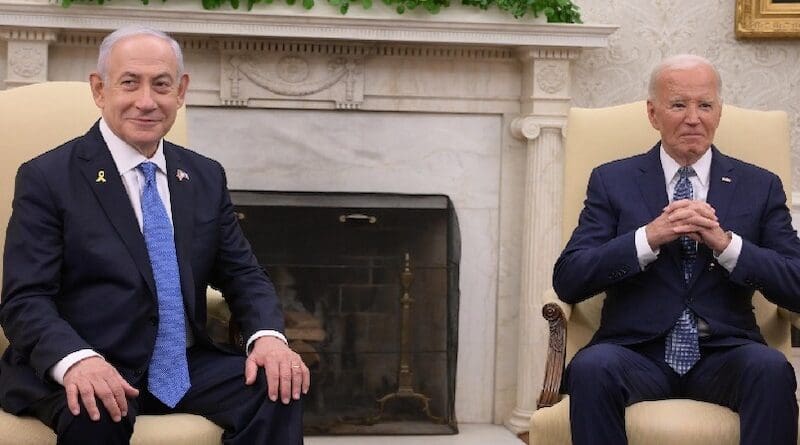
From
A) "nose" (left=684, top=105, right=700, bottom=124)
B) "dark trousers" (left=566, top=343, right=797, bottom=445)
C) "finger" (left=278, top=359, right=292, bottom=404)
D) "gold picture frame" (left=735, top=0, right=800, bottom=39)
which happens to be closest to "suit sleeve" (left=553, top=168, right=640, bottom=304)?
"dark trousers" (left=566, top=343, right=797, bottom=445)

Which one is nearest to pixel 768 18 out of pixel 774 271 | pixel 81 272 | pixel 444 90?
pixel 444 90

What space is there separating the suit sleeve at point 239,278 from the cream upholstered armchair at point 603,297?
0.69 m

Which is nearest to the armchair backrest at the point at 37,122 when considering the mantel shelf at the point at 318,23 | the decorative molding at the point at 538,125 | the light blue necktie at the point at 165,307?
the light blue necktie at the point at 165,307

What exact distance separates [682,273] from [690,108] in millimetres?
432

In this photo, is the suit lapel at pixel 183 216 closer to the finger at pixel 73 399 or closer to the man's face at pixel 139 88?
the man's face at pixel 139 88

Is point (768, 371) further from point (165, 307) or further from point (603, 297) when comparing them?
point (165, 307)

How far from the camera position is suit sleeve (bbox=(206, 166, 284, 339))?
2.88 meters

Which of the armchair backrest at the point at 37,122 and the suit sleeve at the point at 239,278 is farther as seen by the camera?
the armchair backrest at the point at 37,122

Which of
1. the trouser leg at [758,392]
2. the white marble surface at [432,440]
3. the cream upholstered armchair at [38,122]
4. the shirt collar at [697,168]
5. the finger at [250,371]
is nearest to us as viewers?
the finger at [250,371]

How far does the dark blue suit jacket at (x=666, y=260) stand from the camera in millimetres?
3055

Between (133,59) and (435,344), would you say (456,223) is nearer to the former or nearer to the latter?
(435,344)

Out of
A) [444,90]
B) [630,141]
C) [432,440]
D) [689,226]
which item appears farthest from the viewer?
[444,90]

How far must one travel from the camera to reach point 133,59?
9.12 feet

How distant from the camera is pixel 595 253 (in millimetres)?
3094
